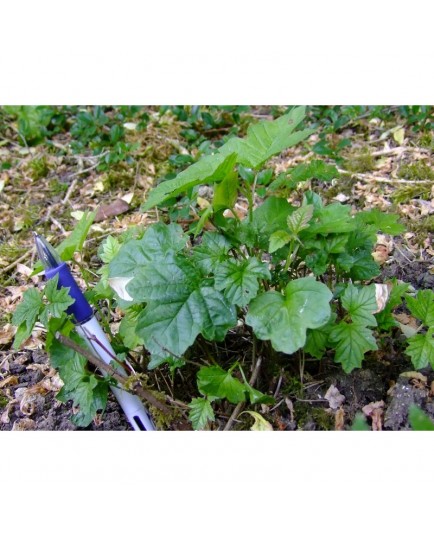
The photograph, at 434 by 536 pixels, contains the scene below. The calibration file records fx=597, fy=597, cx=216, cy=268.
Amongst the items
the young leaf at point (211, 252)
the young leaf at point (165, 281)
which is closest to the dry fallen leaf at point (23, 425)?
the young leaf at point (165, 281)

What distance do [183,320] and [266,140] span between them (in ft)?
1.93

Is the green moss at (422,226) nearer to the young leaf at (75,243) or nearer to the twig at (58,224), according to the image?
the young leaf at (75,243)

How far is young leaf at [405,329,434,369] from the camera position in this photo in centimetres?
158

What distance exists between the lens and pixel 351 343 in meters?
1.54

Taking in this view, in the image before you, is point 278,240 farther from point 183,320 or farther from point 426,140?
point 426,140

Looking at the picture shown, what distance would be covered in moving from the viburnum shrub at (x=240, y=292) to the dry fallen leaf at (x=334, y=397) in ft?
0.34

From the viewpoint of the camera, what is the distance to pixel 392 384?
1.73 meters

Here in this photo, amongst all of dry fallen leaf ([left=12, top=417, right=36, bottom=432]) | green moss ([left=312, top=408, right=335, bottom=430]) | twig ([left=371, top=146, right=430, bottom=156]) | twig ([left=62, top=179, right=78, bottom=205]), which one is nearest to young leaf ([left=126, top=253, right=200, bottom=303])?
green moss ([left=312, top=408, right=335, bottom=430])

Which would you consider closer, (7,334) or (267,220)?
(267,220)

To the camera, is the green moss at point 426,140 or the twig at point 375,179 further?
the green moss at point 426,140

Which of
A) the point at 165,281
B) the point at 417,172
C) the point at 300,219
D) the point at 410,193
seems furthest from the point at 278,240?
the point at 417,172

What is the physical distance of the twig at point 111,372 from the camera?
1605mm

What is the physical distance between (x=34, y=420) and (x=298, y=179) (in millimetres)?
1092

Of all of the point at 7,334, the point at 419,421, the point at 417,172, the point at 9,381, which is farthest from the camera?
the point at 417,172
